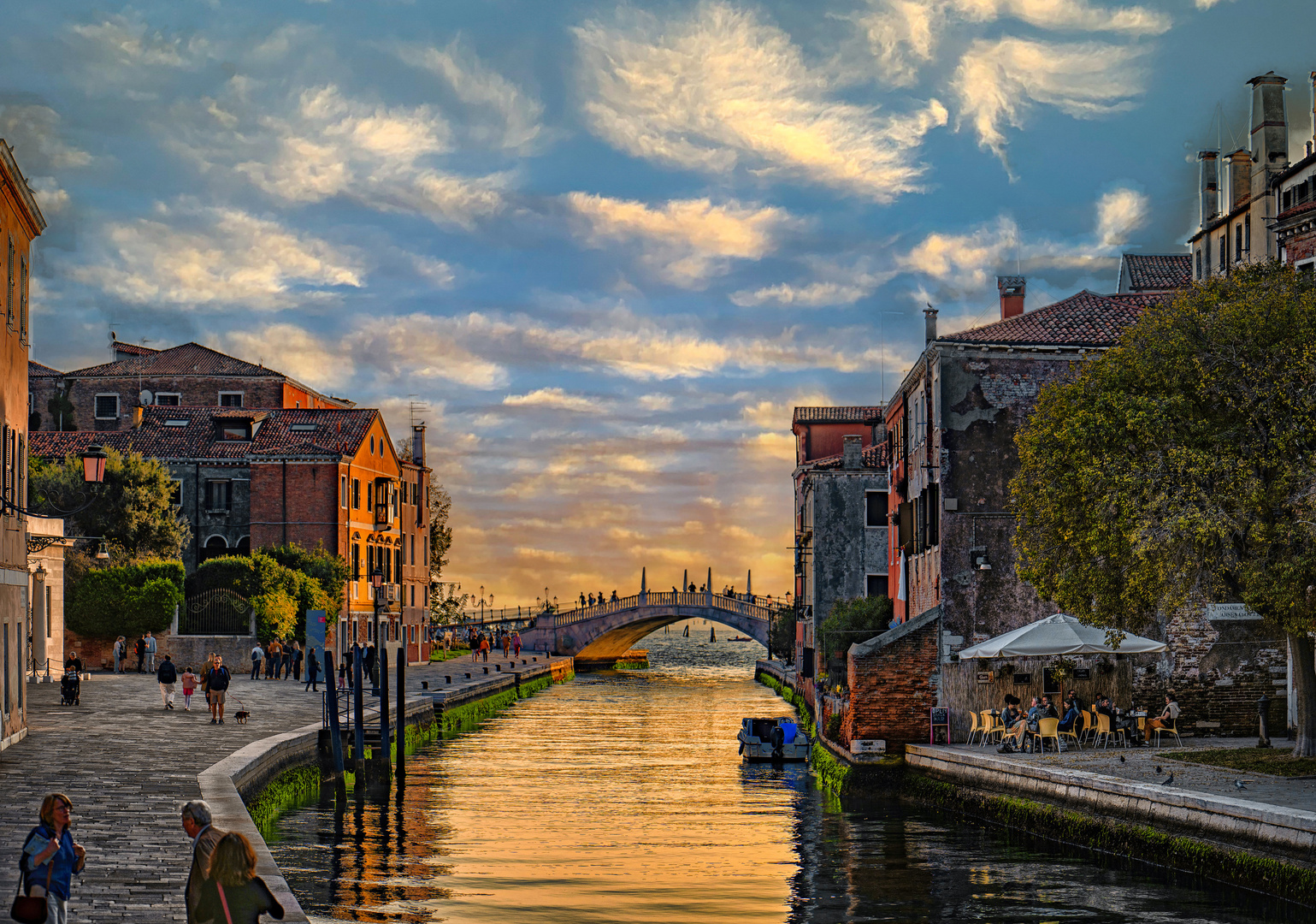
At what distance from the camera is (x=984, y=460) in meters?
28.6

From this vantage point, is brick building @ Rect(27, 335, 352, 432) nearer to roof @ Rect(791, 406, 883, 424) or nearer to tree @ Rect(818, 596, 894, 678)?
roof @ Rect(791, 406, 883, 424)

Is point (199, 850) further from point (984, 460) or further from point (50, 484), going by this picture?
point (50, 484)

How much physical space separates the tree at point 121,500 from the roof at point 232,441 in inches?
167

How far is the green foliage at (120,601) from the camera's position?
46.6 m

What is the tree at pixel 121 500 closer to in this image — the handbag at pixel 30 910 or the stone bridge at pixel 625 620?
the stone bridge at pixel 625 620

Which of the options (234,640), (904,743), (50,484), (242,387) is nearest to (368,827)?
(904,743)

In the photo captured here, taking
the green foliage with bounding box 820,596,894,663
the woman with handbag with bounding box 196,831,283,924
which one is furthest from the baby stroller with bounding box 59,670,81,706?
the woman with handbag with bounding box 196,831,283,924

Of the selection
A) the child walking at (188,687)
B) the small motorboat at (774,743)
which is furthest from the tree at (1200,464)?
the child walking at (188,687)

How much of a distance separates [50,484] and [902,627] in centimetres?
3375

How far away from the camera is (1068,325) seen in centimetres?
2961

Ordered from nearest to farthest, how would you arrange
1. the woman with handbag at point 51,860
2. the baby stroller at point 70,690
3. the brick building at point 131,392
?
1. the woman with handbag at point 51,860
2. the baby stroller at point 70,690
3. the brick building at point 131,392

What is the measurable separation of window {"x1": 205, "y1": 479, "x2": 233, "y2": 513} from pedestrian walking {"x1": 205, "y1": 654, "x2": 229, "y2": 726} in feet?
92.8

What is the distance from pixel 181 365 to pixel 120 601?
22496 millimetres

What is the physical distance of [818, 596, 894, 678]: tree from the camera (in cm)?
3997
